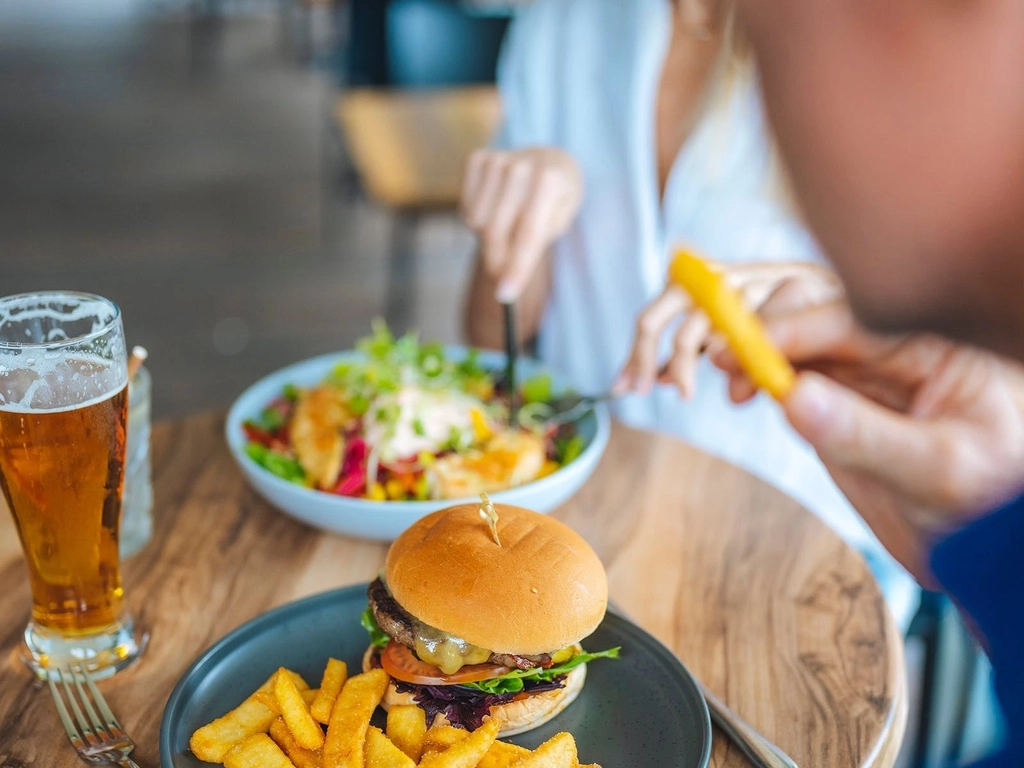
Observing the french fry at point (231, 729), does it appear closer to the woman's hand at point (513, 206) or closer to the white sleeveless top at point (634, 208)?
the woman's hand at point (513, 206)

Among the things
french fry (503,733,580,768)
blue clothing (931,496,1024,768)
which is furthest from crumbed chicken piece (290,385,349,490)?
blue clothing (931,496,1024,768)

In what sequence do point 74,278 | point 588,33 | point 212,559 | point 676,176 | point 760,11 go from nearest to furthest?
point 760,11 < point 212,559 < point 676,176 < point 588,33 < point 74,278

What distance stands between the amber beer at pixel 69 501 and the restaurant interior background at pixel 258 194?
1.61 metres

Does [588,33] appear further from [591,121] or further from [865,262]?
[865,262]

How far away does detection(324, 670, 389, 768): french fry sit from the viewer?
36.7 inches

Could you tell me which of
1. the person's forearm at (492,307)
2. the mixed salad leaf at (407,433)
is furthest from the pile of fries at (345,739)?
the person's forearm at (492,307)

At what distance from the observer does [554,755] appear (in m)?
0.94

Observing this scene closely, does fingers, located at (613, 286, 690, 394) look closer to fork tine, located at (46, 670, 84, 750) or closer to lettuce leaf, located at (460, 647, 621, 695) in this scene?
lettuce leaf, located at (460, 647, 621, 695)


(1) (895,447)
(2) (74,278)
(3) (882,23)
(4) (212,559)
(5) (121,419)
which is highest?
(3) (882,23)

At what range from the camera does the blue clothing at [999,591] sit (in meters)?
0.73

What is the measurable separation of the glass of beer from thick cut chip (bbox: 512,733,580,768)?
523 millimetres

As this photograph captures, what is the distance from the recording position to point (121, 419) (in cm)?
113

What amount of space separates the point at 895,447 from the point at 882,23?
0.50 metres

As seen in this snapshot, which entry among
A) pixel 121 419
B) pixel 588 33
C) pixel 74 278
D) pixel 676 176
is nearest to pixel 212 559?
pixel 121 419
